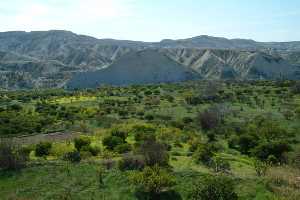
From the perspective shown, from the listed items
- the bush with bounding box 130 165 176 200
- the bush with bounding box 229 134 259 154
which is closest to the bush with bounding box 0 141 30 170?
the bush with bounding box 130 165 176 200

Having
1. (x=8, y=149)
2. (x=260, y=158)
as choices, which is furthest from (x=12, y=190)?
(x=260, y=158)

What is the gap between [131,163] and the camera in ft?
83.6

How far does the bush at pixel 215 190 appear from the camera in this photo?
69.1 feet

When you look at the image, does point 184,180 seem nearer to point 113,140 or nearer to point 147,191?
point 147,191

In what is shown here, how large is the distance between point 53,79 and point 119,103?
8000 centimetres

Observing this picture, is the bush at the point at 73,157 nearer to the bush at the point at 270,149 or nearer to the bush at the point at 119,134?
the bush at the point at 119,134

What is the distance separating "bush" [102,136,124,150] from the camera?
102ft

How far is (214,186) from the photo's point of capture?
2134 centimetres

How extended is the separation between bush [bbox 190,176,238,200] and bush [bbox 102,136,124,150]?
33.6ft

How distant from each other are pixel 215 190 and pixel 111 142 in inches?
464

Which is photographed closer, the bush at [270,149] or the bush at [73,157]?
the bush at [73,157]

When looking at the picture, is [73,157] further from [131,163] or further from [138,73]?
[138,73]

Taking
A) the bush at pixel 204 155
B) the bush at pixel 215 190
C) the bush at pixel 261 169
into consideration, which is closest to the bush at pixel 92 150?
the bush at pixel 204 155

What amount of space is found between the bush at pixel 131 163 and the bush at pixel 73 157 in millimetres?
3130
